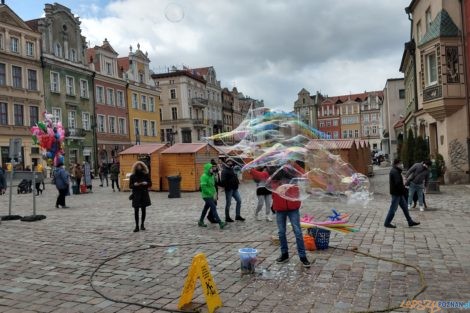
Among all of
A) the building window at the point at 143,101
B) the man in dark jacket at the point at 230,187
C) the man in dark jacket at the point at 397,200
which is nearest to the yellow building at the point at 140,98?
the building window at the point at 143,101

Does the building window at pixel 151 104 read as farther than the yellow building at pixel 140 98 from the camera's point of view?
Yes

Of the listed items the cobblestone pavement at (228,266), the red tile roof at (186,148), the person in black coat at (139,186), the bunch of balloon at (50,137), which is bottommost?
the cobblestone pavement at (228,266)

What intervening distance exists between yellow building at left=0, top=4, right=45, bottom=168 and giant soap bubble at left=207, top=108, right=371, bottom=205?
110ft

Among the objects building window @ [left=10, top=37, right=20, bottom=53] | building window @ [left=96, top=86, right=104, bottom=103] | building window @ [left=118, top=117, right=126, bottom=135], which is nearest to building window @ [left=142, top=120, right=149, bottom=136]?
building window @ [left=118, top=117, right=126, bottom=135]

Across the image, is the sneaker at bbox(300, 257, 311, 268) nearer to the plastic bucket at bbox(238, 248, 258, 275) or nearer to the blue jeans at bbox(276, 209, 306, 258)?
the blue jeans at bbox(276, 209, 306, 258)

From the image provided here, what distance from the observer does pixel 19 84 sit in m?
41.4

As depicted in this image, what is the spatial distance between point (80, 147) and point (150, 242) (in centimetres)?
4088

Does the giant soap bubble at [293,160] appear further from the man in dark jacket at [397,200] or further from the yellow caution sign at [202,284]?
the yellow caution sign at [202,284]

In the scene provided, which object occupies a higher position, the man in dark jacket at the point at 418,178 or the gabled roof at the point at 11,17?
the gabled roof at the point at 11,17

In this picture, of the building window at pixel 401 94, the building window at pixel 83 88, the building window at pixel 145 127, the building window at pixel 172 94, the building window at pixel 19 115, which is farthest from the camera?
the building window at pixel 172 94

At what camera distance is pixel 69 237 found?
10.6 m

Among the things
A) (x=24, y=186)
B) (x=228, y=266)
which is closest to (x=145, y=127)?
(x=24, y=186)

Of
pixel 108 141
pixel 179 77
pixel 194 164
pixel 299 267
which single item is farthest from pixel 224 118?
pixel 299 267

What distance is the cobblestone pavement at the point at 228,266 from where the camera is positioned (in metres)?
5.89
